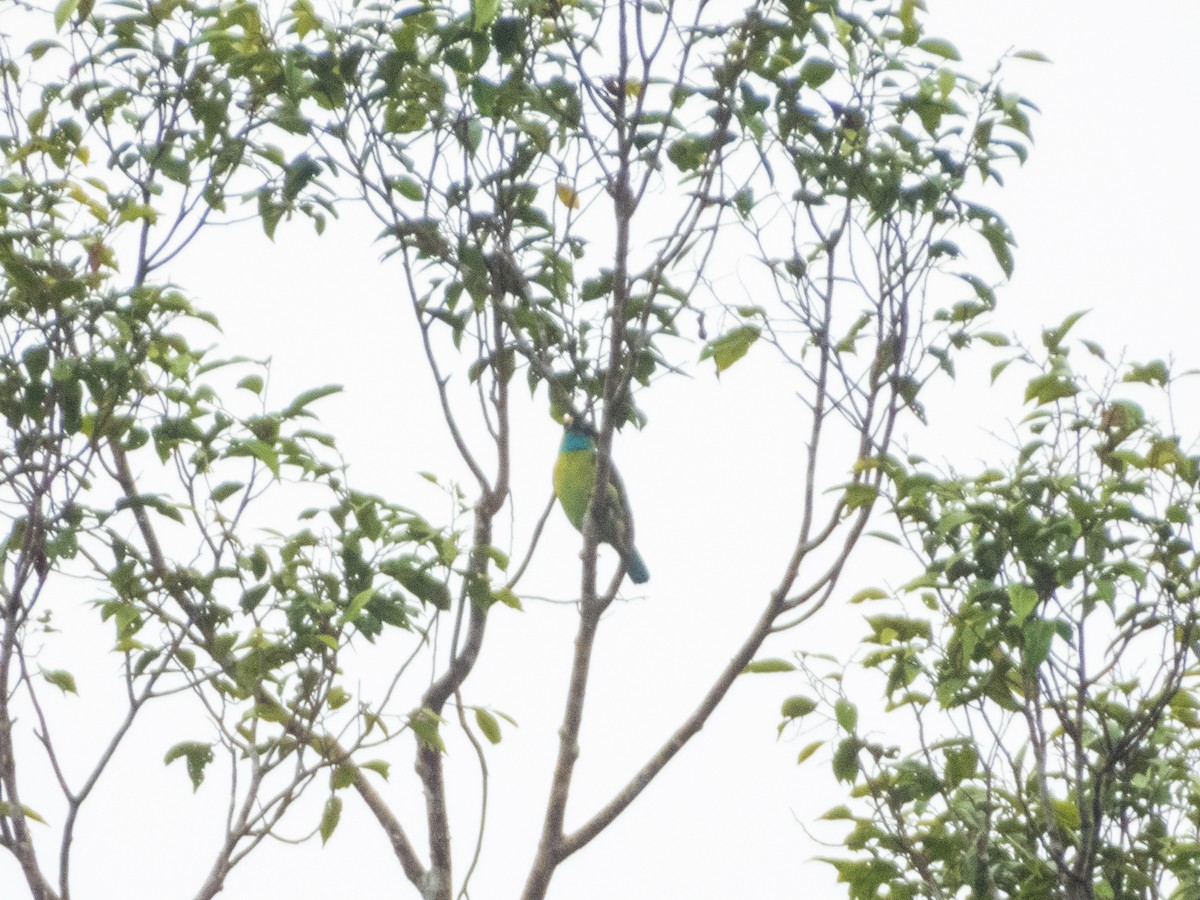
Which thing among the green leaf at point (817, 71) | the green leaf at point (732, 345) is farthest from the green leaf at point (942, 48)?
the green leaf at point (732, 345)

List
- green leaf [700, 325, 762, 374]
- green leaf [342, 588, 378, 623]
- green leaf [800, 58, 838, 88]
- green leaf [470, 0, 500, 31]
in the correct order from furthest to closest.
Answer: green leaf [700, 325, 762, 374], green leaf [800, 58, 838, 88], green leaf [342, 588, 378, 623], green leaf [470, 0, 500, 31]

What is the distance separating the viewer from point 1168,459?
2.81m

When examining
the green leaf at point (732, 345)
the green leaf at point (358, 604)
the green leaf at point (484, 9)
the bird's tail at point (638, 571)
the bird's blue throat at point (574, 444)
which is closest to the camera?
the green leaf at point (484, 9)

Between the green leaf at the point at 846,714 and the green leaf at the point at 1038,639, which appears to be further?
the green leaf at the point at 846,714

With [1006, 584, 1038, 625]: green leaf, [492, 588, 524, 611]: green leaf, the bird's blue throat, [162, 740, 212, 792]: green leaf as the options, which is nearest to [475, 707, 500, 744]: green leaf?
[492, 588, 524, 611]: green leaf

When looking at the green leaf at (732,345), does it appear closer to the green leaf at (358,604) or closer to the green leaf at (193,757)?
the green leaf at (358,604)

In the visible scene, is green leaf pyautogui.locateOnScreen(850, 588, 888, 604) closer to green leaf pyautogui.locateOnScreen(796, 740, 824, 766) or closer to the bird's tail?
green leaf pyautogui.locateOnScreen(796, 740, 824, 766)

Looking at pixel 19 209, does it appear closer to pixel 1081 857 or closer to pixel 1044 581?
pixel 1044 581

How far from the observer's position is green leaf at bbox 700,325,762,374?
2934 millimetres

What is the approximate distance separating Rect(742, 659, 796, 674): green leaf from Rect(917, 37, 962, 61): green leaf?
50.0 inches

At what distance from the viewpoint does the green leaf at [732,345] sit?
293 cm

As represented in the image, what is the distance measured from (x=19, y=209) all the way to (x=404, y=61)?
814 millimetres

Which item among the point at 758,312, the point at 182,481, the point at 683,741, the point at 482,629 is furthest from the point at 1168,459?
the point at 182,481

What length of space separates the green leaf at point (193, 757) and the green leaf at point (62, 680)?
31 centimetres
